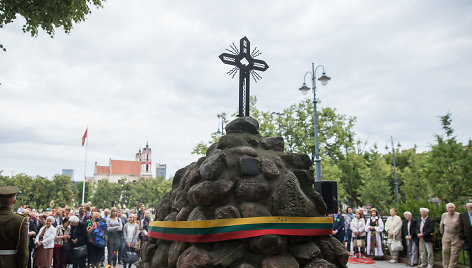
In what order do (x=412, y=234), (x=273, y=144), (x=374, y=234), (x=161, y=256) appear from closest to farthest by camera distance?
1. (x=161, y=256)
2. (x=273, y=144)
3. (x=412, y=234)
4. (x=374, y=234)

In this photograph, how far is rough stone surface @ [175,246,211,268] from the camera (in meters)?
3.00

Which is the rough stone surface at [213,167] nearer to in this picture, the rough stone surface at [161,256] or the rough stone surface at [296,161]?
the rough stone surface at [296,161]

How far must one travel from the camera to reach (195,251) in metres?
3.09

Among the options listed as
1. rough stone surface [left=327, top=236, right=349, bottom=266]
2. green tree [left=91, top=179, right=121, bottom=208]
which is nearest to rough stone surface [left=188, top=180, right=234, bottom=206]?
rough stone surface [left=327, top=236, right=349, bottom=266]

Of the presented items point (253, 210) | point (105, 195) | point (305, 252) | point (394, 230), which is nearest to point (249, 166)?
point (253, 210)

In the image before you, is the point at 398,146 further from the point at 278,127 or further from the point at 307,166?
the point at 307,166

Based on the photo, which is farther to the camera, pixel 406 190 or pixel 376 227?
pixel 406 190

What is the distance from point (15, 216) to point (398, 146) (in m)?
53.0

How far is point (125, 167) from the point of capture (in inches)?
4889

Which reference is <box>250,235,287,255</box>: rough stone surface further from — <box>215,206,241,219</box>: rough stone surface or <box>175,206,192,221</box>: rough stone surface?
<box>175,206,192,221</box>: rough stone surface

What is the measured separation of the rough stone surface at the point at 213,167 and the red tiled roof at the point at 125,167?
12672 centimetres

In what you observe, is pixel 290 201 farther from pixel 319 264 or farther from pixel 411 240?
pixel 411 240

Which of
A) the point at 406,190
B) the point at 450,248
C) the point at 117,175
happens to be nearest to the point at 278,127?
the point at 406,190

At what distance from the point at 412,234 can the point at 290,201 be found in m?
10.3
